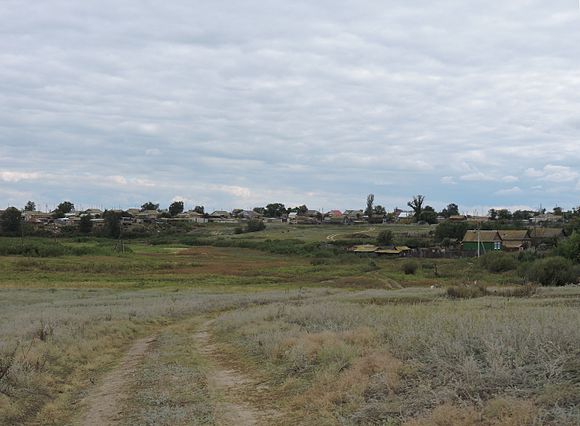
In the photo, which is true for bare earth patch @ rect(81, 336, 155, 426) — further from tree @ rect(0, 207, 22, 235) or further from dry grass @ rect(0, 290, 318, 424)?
tree @ rect(0, 207, 22, 235)

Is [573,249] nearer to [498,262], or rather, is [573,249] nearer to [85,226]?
[498,262]

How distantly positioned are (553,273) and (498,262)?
22320 millimetres

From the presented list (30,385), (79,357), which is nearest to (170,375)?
(30,385)

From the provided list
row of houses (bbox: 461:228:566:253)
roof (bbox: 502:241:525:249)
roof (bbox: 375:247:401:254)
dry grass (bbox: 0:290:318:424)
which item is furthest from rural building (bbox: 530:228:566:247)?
dry grass (bbox: 0:290:318:424)

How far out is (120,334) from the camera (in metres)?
22.0

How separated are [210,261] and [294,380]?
86.5m

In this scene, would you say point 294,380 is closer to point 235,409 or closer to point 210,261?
Answer: point 235,409

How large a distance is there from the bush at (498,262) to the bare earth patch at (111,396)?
71.4m

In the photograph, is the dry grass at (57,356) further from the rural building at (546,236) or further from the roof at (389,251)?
the rural building at (546,236)

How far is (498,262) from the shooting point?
81688mm

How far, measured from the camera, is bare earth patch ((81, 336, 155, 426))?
10172 millimetres

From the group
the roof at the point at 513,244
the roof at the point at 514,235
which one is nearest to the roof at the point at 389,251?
the roof at the point at 513,244

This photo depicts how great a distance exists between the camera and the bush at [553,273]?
58047 mm

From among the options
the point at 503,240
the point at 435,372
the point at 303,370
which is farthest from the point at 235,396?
the point at 503,240
